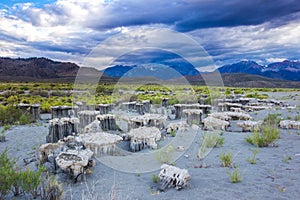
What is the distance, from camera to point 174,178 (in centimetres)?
520

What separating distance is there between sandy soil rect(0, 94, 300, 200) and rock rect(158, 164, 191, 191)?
0.12 m

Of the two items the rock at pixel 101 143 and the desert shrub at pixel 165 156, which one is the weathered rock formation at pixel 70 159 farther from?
the desert shrub at pixel 165 156

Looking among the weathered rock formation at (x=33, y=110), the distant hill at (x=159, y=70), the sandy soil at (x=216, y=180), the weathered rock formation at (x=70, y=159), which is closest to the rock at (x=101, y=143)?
the weathered rock formation at (x=70, y=159)

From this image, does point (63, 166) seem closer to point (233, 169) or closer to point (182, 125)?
point (233, 169)

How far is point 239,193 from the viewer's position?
470 centimetres

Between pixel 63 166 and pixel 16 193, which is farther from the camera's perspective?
pixel 63 166

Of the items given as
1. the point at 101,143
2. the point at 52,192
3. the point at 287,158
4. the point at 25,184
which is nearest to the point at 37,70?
the point at 101,143

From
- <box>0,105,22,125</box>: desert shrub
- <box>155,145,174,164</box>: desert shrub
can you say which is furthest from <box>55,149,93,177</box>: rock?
<box>0,105,22,125</box>: desert shrub

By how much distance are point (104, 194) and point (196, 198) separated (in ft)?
5.66

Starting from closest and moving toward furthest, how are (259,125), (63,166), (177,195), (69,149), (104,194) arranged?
(177,195)
(104,194)
(63,166)
(69,149)
(259,125)

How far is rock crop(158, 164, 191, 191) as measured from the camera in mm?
5113

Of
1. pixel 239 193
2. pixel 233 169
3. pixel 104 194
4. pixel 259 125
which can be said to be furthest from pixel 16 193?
pixel 259 125

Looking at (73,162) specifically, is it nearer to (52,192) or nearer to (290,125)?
(52,192)

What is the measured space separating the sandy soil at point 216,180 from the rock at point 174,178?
0.12m
